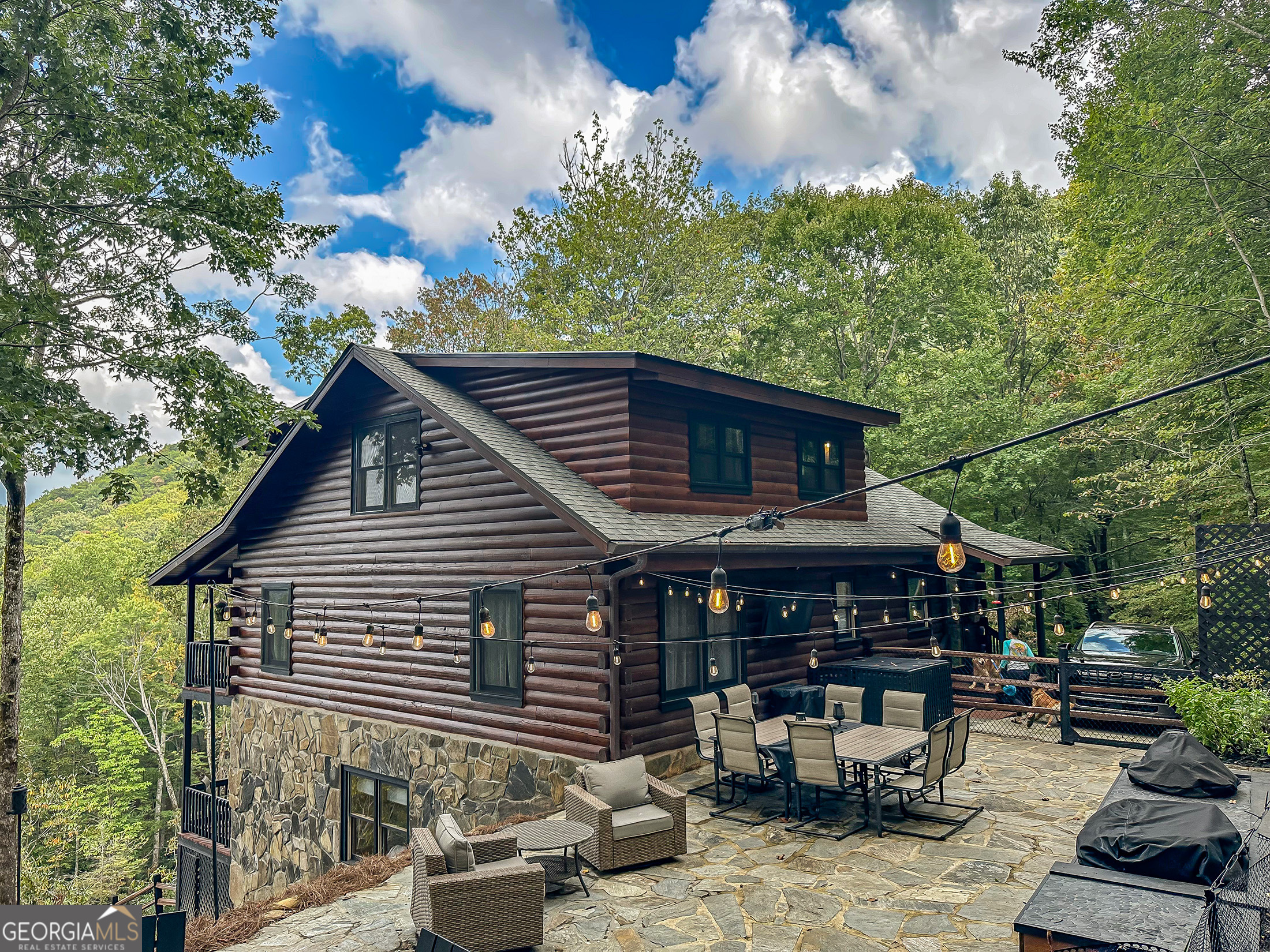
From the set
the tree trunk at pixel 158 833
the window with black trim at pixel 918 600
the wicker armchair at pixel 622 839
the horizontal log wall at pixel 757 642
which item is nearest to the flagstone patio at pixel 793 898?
the wicker armchair at pixel 622 839

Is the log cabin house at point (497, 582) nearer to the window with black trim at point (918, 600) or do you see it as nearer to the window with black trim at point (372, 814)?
the window with black trim at point (372, 814)

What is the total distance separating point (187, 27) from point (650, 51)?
32.6 meters

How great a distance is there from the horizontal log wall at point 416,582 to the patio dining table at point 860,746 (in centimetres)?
214

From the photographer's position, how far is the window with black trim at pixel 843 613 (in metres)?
14.2

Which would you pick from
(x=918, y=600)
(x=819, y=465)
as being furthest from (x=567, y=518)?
(x=918, y=600)

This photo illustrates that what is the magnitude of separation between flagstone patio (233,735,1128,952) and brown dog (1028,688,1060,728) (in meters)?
4.37

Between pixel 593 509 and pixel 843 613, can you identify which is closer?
pixel 593 509

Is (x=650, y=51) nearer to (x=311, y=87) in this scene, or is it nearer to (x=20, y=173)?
(x=311, y=87)

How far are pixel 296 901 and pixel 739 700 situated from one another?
19.3 feet

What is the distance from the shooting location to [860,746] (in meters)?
8.70

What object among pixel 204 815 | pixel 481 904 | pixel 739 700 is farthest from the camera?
pixel 204 815

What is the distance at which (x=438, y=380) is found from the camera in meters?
13.1

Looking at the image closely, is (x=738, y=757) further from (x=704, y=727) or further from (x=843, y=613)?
(x=843, y=613)

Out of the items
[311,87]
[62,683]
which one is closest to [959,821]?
[62,683]
